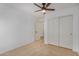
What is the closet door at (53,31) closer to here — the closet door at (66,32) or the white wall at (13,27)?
the closet door at (66,32)

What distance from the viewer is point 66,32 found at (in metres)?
3.55

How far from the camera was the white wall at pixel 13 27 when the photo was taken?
285 centimetres

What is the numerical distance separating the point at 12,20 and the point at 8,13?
0.30 meters

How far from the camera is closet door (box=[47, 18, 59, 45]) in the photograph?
404cm

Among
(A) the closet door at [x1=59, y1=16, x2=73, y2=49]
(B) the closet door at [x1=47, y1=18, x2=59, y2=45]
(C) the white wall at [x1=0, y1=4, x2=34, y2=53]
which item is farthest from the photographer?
(B) the closet door at [x1=47, y1=18, x2=59, y2=45]

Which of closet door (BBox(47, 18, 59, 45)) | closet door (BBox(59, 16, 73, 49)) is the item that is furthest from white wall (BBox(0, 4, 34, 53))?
closet door (BBox(59, 16, 73, 49))

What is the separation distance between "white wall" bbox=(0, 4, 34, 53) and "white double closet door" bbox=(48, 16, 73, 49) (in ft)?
3.78

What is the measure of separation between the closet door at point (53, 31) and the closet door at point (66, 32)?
0.31 metres

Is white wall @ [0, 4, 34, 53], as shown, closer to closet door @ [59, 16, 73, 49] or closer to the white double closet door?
the white double closet door

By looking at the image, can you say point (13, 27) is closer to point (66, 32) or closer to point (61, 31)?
point (61, 31)

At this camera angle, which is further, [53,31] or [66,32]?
[53,31]

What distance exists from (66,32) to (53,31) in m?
0.80

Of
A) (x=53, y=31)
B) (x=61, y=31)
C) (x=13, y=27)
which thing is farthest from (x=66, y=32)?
(x=13, y=27)

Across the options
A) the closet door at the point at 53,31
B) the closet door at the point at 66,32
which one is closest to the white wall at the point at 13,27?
the closet door at the point at 53,31
